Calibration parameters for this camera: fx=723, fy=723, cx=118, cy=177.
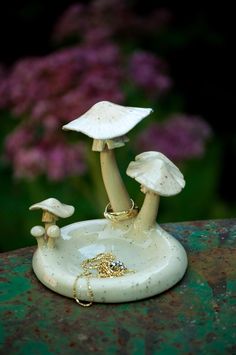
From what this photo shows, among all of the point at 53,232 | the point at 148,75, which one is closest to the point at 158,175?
the point at 53,232

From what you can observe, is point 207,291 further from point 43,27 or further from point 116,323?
point 43,27

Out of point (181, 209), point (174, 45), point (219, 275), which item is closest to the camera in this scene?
point (219, 275)

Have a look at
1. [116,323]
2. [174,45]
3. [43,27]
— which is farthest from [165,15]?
Answer: [116,323]

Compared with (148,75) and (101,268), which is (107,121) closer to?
(101,268)

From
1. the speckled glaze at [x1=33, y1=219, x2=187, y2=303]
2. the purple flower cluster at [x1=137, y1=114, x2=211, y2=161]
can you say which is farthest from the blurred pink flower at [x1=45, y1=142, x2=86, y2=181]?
the speckled glaze at [x1=33, y1=219, x2=187, y2=303]

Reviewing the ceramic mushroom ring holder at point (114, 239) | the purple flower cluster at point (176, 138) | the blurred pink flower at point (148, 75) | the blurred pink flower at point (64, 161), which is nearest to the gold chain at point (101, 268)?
the ceramic mushroom ring holder at point (114, 239)
